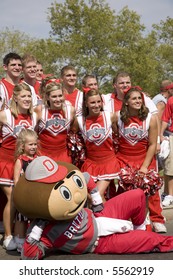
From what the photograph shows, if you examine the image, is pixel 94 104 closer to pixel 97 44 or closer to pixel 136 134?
pixel 136 134

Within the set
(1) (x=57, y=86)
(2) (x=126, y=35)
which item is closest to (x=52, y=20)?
(2) (x=126, y=35)

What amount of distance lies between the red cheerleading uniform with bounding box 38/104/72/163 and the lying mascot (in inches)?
32.0

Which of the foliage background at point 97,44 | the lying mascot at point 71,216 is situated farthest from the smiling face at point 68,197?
the foliage background at point 97,44

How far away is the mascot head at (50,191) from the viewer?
13.7 ft

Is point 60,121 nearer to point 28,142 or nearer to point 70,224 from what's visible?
point 28,142

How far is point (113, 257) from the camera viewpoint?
14.6ft

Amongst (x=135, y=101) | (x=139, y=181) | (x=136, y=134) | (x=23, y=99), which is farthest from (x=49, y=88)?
(x=139, y=181)

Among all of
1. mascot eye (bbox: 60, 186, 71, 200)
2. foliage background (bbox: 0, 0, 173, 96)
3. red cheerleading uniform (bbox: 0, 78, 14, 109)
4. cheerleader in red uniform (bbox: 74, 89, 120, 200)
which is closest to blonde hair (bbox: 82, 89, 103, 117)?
cheerleader in red uniform (bbox: 74, 89, 120, 200)

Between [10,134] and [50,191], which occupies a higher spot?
[10,134]

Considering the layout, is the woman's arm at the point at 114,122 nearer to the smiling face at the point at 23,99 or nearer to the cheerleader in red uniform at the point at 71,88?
the cheerleader in red uniform at the point at 71,88

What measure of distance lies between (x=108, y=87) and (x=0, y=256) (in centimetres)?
2131

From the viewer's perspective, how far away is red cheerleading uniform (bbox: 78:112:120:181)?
17.4ft

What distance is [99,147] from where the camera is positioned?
5.35 metres

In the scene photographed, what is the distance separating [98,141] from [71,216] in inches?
49.1
